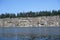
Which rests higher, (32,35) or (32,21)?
(32,35)

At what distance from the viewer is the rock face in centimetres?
11653

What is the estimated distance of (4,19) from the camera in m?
128

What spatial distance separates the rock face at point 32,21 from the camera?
117 m

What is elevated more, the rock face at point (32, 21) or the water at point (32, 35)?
the water at point (32, 35)

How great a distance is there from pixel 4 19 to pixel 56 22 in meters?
31.0

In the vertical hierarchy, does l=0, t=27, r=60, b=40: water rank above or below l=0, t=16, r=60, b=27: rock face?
above

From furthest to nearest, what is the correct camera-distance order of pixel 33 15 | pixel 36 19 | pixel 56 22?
pixel 33 15 < pixel 36 19 < pixel 56 22

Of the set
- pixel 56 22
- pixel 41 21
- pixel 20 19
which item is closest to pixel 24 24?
pixel 20 19

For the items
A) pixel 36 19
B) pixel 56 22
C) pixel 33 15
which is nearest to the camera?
pixel 56 22

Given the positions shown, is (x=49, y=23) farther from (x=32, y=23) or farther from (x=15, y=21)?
(x=15, y=21)

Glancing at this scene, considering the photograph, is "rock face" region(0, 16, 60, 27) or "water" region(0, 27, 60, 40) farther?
"rock face" region(0, 16, 60, 27)

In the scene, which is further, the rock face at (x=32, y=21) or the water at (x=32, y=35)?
the rock face at (x=32, y=21)

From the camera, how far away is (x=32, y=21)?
122938 millimetres

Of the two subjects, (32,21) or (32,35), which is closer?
(32,35)
